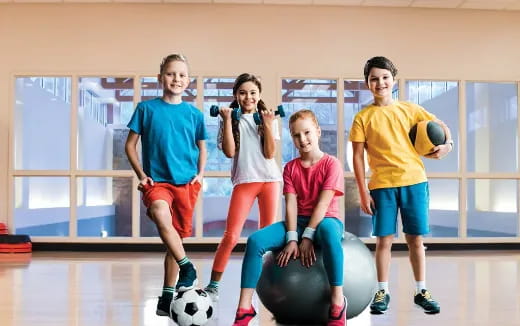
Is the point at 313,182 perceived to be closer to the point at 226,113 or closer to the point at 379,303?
the point at 226,113

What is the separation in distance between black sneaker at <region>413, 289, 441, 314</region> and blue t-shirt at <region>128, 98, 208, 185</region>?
1374 mm

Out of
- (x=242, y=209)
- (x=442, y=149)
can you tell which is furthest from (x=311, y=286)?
(x=442, y=149)

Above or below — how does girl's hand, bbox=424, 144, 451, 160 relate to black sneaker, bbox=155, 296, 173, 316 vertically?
above

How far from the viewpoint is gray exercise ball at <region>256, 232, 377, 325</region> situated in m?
2.60

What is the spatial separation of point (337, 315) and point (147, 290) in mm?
1901

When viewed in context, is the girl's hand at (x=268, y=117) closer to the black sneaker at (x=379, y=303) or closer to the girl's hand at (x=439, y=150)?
the girl's hand at (x=439, y=150)

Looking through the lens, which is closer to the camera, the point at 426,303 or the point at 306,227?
the point at 306,227

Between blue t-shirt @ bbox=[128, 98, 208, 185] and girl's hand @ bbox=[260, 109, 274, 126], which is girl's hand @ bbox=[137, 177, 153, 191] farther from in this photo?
girl's hand @ bbox=[260, 109, 274, 126]

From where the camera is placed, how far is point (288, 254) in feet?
8.71

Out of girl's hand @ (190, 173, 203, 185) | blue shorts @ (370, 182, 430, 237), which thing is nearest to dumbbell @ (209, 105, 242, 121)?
girl's hand @ (190, 173, 203, 185)

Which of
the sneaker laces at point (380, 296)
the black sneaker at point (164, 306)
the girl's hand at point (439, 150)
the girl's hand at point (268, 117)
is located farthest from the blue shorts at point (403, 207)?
the black sneaker at point (164, 306)

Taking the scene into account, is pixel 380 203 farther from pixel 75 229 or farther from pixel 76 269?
pixel 75 229

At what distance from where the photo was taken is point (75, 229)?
732 cm

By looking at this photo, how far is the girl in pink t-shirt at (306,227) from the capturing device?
2.57m
